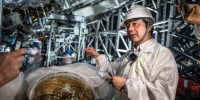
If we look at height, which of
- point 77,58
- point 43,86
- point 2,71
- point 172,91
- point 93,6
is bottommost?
point 77,58

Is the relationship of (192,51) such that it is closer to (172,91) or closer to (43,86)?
(172,91)

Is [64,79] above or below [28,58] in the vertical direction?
above

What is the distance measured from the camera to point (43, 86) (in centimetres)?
73

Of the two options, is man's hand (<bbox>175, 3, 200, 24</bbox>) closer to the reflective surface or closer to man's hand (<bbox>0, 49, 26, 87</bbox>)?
the reflective surface

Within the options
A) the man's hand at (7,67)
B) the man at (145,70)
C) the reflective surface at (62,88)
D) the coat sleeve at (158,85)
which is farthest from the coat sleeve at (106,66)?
the man's hand at (7,67)

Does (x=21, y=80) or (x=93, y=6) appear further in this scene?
(x=93, y=6)

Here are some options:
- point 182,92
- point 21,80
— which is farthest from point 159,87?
point 182,92

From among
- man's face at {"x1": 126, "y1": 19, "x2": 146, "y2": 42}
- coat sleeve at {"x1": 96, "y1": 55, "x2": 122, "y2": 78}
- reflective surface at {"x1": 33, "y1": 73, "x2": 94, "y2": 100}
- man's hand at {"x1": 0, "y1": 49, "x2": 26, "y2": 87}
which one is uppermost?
man's face at {"x1": 126, "y1": 19, "x2": 146, "y2": 42}

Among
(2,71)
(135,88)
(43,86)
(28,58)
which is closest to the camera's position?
(2,71)

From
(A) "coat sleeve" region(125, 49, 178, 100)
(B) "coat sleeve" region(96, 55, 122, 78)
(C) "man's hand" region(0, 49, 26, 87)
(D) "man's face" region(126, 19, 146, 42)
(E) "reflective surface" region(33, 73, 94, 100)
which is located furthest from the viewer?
(B) "coat sleeve" region(96, 55, 122, 78)

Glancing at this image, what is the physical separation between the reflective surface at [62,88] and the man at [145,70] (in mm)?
423

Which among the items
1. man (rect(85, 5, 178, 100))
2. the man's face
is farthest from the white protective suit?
the man's face

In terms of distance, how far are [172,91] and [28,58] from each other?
16.7 feet

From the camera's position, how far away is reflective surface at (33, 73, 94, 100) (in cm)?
68
